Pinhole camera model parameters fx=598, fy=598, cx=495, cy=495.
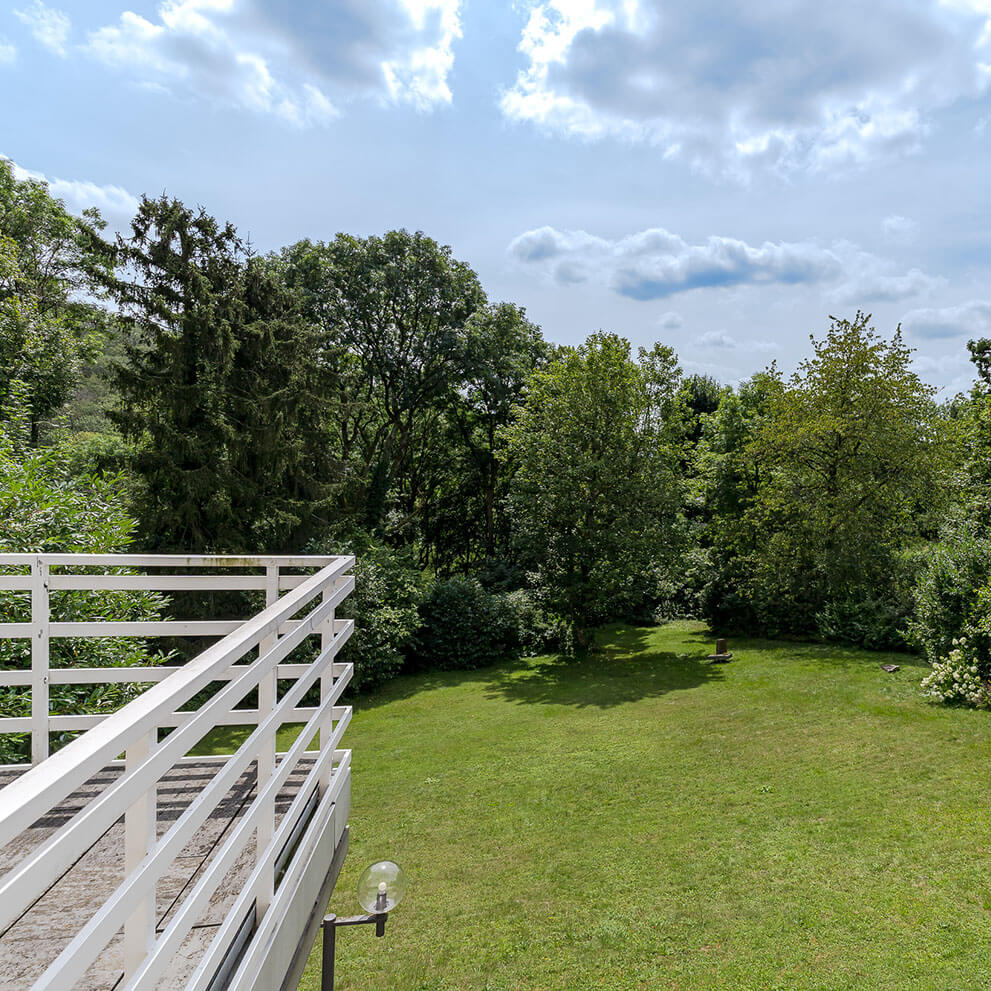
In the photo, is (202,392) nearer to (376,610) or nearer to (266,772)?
(376,610)

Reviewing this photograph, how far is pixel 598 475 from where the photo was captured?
15.9 metres

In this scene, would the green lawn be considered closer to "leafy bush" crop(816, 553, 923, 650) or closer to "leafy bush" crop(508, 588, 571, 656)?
"leafy bush" crop(816, 553, 923, 650)

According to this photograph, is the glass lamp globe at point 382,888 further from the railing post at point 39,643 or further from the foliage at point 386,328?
the foliage at point 386,328

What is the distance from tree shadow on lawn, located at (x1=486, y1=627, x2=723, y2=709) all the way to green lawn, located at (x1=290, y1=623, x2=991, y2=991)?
2.94ft

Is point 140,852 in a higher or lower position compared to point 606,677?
higher

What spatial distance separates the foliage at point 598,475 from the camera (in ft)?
52.7

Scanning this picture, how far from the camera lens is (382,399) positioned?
920 inches

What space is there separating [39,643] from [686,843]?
6.66 meters

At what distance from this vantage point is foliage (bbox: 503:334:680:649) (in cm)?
1606

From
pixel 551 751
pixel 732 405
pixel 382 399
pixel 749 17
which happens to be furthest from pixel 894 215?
pixel 382 399

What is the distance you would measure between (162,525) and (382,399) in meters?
11.1

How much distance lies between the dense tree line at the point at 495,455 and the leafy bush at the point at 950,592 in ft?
0.20

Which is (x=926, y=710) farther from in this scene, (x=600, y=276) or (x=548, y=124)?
(x=600, y=276)

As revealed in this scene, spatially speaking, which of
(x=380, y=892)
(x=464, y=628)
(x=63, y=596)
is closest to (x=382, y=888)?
(x=380, y=892)
